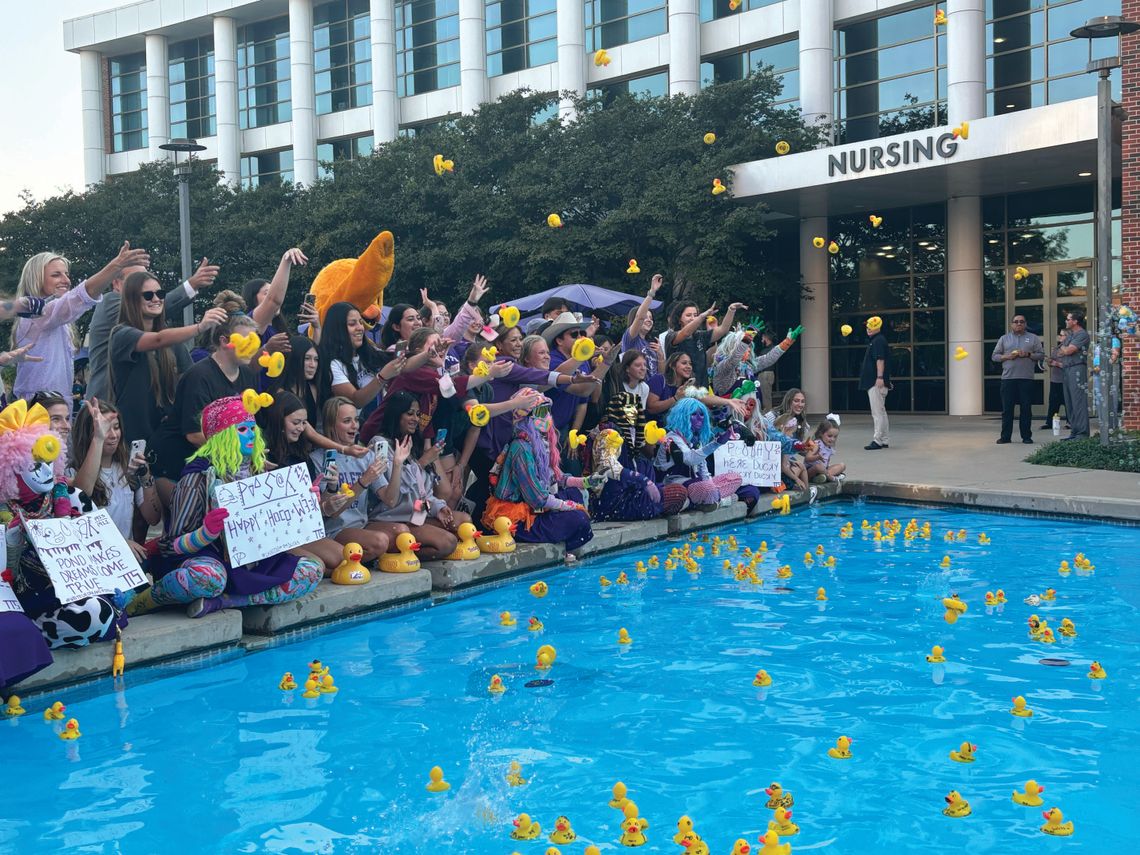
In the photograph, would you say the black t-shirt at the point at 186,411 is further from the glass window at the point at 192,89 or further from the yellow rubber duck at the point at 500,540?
the glass window at the point at 192,89

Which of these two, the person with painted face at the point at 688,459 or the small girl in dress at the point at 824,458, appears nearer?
the person with painted face at the point at 688,459

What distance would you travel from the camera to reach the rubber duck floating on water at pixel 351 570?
7559 mm

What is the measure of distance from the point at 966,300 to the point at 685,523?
16266mm

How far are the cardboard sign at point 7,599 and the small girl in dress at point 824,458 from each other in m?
8.96

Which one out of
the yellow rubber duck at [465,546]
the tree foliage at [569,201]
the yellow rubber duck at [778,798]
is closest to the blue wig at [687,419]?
the yellow rubber duck at [465,546]

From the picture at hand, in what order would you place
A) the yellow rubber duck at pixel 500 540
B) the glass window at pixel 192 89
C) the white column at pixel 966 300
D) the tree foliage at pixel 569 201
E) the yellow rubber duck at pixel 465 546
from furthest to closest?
the glass window at pixel 192 89 < the white column at pixel 966 300 < the tree foliage at pixel 569 201 < the yellow rubber duck at pixel 500 540 < the yellow rubber duck at pixel 465 546

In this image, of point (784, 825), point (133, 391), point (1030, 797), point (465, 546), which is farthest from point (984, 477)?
point (784, 825)

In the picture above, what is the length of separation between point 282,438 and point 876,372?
12.0m

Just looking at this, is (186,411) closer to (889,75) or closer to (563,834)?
(563,834)

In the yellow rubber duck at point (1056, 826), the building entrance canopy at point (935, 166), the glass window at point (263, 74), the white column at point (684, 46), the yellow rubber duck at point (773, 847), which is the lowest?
the yellow rubber duck at point (1056, 826)

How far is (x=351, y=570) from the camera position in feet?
24.8

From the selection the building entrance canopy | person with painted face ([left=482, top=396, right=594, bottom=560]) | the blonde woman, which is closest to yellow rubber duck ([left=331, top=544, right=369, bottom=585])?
person with painted face ([left=482, top=396, right=594, bottom=560])

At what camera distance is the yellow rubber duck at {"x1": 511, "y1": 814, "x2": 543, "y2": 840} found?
410 cm

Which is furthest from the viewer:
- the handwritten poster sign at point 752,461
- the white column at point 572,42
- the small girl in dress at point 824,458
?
the white column at point 572,42
